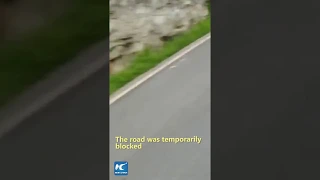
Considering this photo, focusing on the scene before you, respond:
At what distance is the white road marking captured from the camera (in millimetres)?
1934

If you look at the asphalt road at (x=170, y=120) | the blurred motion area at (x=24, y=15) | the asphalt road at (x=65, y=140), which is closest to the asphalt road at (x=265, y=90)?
the asphalt road at (x=170, y=120)

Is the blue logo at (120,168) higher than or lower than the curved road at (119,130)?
lower

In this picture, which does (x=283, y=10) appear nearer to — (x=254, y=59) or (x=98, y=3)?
(x=254, y=59)

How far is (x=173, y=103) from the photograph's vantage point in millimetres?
1953

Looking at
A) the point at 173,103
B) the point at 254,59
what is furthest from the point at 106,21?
the point at 254,59

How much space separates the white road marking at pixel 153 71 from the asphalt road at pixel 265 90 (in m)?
0.09

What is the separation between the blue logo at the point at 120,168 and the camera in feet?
6.38

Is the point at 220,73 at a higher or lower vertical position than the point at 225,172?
higher

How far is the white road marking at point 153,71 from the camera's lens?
76.1 inches

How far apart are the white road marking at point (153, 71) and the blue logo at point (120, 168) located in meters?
0.29

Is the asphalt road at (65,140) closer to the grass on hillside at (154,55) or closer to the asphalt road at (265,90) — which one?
the grass on hillside at (154,55)

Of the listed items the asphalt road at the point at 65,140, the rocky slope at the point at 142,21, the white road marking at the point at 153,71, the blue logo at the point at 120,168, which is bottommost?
the blue logo at the point at 120,168

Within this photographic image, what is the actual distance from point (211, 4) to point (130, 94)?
582mm

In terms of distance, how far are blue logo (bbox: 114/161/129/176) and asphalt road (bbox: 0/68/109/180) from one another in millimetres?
52
